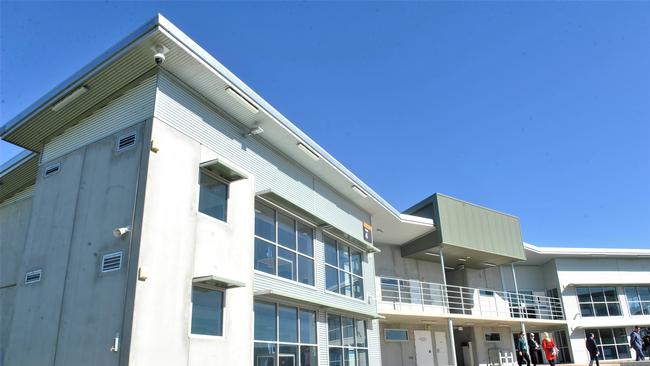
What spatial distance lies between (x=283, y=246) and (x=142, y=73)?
Answer: 5699 mm

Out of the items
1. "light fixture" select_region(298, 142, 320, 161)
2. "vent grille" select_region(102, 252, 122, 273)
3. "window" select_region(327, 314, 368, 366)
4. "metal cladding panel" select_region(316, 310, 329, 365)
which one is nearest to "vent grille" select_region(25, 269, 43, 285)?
"vent grille" select_region(102, 252, 122, 273)

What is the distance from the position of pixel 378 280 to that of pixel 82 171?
1523cm

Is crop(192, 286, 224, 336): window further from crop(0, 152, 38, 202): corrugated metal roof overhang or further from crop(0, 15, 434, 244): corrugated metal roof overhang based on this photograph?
crop(0, 152, 38, 202): corrugated metal roof overhang

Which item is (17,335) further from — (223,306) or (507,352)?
(507,352)

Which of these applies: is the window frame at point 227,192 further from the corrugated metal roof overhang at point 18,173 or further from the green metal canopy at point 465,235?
the green metal canopy at point 465,235

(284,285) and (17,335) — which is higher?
(284,285)

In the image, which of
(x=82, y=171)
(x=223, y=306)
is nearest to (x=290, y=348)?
(x=223, y=306)

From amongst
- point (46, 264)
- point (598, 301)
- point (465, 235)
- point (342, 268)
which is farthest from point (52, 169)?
point (598, 301)

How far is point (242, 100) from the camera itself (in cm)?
1175

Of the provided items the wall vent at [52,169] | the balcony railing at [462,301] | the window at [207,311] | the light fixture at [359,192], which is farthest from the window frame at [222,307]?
the balcony railing at [462,301]

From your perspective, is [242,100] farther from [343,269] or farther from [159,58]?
[343,269]

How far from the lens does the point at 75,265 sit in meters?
9.97

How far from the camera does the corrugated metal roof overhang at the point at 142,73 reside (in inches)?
386

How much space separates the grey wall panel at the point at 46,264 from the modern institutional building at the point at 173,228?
1.6 inches
